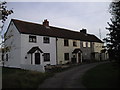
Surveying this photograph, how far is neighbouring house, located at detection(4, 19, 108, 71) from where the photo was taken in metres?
27.6

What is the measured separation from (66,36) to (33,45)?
9463mm

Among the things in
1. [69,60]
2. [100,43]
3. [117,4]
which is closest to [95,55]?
[100,43]

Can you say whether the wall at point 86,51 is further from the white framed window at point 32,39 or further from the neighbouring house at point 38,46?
the white framed window at point 32,39

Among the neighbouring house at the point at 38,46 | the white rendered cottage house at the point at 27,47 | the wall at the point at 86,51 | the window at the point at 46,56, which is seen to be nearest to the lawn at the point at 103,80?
the neighbouring house at the point at 38,46

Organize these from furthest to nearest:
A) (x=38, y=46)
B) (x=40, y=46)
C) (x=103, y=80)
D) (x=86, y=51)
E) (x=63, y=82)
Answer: (x=86, y=51)
(x=40, y=46)
(x=38, y=46)
(x=63, y=82)
(x=103, y=80)

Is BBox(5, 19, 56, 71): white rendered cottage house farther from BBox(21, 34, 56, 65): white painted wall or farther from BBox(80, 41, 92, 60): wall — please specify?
BBox(80, 41, 92, 60): wall

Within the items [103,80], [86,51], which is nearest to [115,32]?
[103,80]

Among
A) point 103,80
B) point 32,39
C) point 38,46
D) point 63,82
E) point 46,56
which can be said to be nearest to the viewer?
point 103,80

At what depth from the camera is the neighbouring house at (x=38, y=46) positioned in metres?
27.6

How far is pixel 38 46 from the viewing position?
2972 centimetres

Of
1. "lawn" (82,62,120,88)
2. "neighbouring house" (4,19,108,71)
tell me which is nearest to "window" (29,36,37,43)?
"neighbouring house" (4,19,108,71)

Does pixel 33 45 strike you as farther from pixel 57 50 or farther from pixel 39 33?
pixel 57 50

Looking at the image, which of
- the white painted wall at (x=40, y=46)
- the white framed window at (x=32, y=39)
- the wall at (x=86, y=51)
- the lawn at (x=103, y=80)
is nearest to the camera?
the lawn at (x=103, y=80)

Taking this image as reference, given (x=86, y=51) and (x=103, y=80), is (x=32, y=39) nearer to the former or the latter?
(x=86, y=51)
